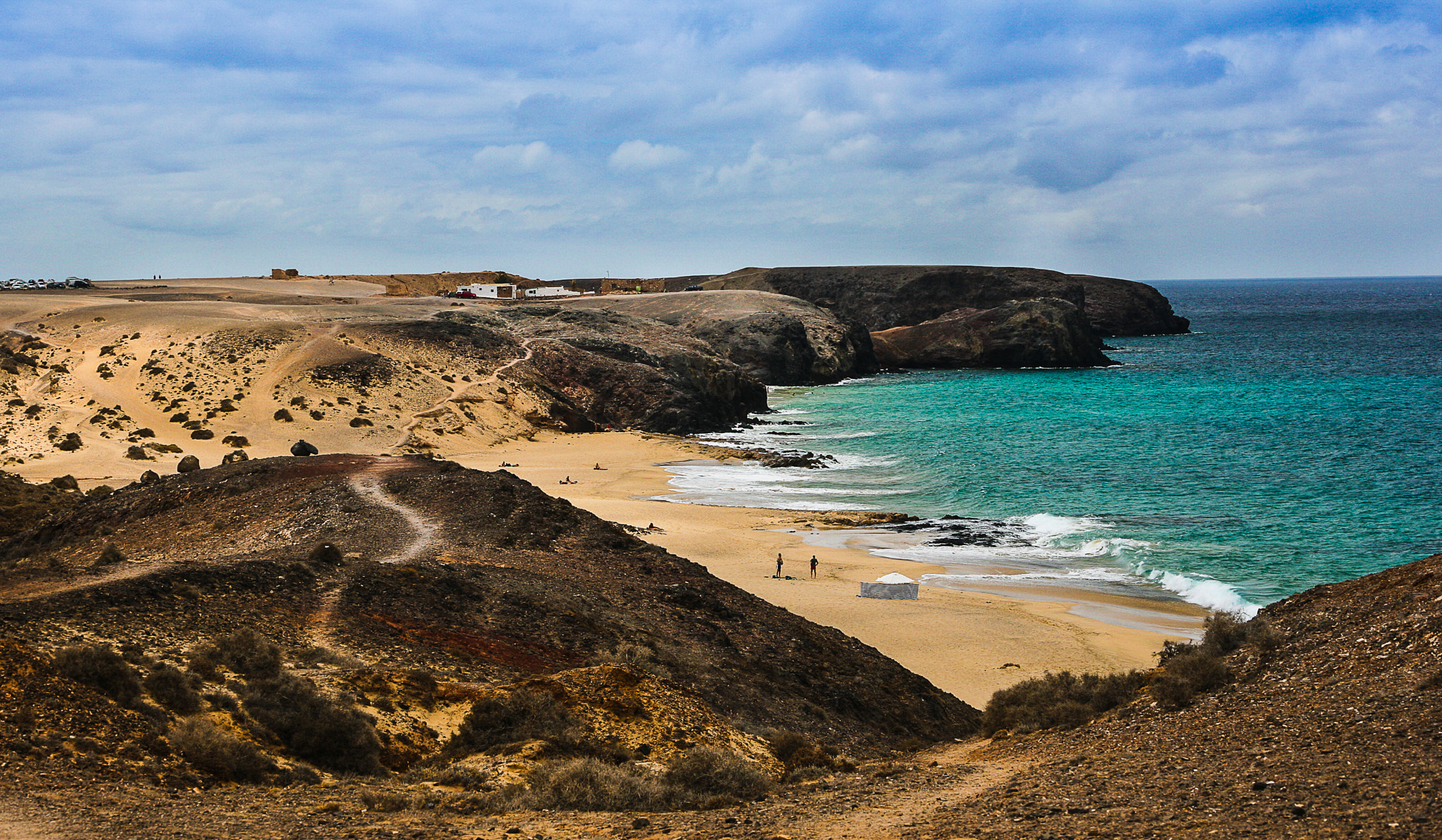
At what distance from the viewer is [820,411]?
241 ft

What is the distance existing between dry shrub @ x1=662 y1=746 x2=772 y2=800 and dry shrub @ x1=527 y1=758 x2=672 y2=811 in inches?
12.6

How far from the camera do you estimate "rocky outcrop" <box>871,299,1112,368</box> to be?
10500 centimetres

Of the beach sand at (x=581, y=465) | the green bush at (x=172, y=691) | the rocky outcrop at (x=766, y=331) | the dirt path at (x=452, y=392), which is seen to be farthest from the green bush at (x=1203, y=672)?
the rocky outcrop at (x=766, y=331)

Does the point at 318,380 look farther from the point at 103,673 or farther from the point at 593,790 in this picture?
the point at 593,790

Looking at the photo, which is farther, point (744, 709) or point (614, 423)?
point (614, 423)

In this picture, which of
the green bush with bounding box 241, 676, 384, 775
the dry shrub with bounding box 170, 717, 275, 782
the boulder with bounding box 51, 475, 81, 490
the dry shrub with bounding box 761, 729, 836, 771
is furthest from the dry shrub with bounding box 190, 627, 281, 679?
the boulder with bounding box 51, 475, 81, 490

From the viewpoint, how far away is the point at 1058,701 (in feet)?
45.3

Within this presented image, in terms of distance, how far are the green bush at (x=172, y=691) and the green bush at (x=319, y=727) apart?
1.97 feet

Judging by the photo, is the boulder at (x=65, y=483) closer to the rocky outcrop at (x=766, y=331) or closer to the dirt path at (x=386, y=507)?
the dirt path at (x=386, y=507)

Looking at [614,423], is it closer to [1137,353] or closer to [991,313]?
[991,313]

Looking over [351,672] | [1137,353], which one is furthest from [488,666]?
[1137,353]

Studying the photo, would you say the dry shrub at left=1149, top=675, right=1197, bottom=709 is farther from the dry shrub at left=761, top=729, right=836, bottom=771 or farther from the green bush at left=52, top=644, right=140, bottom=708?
the green bush at left=52, top=644, right=140, bottom=708

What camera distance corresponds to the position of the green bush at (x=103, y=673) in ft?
37.3

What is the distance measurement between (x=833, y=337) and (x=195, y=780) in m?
92.6
